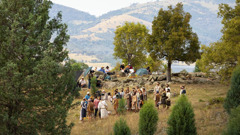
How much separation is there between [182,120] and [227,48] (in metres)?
13.0

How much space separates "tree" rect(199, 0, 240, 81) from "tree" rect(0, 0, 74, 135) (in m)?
16.7

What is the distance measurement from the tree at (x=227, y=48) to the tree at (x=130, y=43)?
3730 cm

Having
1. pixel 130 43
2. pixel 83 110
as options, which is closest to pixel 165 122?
pixel 83 110

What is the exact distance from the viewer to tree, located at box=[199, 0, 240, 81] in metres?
24.5

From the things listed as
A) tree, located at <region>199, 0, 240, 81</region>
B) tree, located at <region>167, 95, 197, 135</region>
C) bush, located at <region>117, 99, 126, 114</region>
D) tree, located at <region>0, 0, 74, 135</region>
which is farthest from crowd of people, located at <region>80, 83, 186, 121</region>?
tree, located at <region>0, 0, 74, 135</region>

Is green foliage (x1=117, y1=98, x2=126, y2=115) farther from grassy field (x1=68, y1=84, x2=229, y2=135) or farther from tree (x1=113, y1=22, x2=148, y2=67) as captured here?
tree (x1=113, y1=22, x2=148, y2=67)

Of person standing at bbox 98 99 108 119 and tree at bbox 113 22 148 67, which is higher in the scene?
tree at bbox 113 22 148 67

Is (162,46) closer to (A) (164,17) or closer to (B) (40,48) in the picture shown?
(A) (164,17)

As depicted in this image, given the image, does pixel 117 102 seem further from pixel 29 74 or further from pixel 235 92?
pixel 29 74

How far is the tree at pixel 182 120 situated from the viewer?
14.7 meters

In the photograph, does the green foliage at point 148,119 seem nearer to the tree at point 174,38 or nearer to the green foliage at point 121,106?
the green foliage at point 121,106

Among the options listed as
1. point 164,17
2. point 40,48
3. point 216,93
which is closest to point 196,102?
point 216,93

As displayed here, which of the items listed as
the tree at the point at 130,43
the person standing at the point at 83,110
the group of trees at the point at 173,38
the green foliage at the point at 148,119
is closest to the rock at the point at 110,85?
the group of trees at the point at 173,38

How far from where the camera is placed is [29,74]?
1367cm
